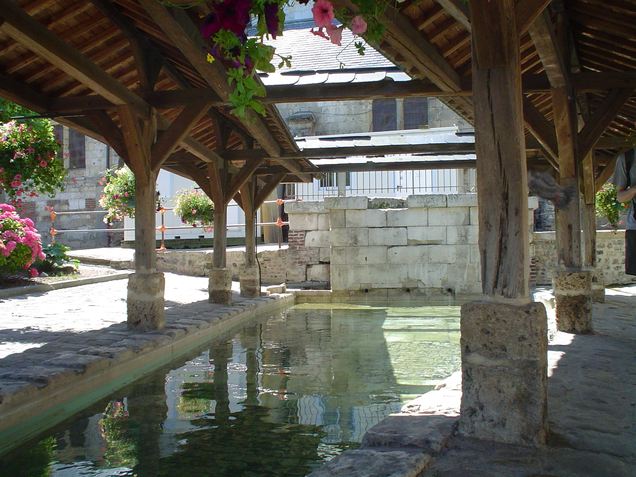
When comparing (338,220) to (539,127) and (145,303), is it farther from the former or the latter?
(145,303)

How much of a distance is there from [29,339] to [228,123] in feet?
14.6

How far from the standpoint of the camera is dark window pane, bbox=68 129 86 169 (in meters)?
20.9

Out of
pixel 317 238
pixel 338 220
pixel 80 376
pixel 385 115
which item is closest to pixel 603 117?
pixel 80 376

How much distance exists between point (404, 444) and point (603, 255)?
37.8 feet

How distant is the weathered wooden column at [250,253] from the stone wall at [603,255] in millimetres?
5767

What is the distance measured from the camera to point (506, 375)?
8.50 feet

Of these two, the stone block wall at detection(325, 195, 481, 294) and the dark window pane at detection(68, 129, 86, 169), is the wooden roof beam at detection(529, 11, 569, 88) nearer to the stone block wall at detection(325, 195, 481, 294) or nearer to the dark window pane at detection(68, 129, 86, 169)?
the stone block wall at detection(325, 195, 481, 294)

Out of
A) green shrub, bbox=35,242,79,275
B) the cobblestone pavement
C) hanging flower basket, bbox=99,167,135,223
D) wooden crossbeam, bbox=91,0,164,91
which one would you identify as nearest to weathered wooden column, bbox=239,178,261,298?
the cobblestone pavement

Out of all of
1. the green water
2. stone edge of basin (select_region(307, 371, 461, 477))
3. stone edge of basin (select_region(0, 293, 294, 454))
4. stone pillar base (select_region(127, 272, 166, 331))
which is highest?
stone pillar base (select_region(127, 272, 166, 331))

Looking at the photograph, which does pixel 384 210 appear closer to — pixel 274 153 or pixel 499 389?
pixel 274 153

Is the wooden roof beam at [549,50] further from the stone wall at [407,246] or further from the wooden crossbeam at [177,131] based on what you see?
the stone wall at [407,246]

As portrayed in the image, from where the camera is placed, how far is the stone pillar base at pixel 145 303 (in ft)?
19.7

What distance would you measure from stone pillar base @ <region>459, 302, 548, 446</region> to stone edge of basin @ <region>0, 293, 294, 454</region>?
2.32 meters

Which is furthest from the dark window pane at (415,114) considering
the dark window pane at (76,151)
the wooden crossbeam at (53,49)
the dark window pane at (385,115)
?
the wooden crossbeam at (53,49)
